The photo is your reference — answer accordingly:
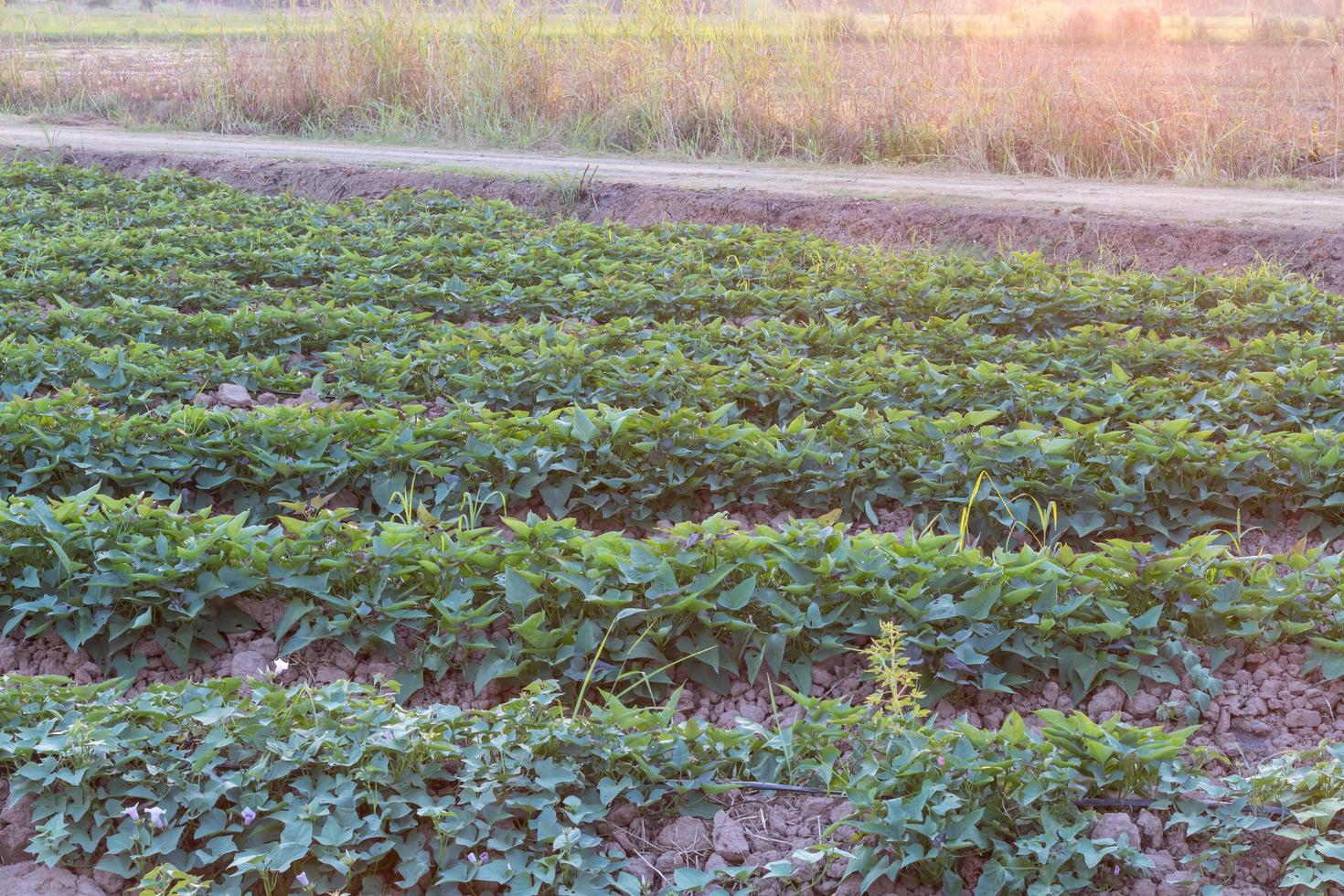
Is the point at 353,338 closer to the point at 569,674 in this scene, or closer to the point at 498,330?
the point at 498,330

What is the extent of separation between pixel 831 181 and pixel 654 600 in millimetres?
7483

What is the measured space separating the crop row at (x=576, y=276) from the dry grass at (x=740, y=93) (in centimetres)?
355

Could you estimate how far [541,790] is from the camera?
251cm

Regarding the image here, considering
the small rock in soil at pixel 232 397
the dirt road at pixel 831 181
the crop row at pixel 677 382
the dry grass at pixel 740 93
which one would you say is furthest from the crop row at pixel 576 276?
the dry grass at pixel 740 93

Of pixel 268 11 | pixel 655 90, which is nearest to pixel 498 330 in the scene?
pixel 655 90

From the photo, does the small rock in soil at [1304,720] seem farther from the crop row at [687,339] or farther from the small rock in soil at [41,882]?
the small rock in soil at [41,882]

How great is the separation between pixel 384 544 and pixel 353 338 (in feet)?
9.03

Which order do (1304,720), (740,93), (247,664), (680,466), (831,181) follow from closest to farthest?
(1304,720), (247,664), (680,466), (831,181), (740,93)

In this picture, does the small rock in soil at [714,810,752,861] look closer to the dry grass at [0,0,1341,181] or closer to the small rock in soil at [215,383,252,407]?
the small rock in soil at [215,383,252,407]

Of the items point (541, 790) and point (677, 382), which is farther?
point (677, 382)

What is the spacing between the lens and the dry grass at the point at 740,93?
33.4ft

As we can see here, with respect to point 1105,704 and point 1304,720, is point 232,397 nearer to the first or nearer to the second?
point 1105,704

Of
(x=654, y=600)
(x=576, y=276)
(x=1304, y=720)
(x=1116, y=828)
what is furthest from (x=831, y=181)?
→ (x=1116, y=828)

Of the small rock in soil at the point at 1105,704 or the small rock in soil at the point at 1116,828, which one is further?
the small rock in soil at the point at 1105,704
